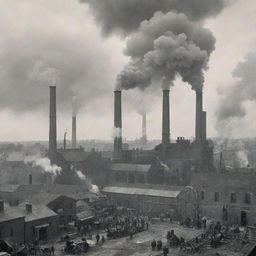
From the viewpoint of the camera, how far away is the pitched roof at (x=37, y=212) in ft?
101

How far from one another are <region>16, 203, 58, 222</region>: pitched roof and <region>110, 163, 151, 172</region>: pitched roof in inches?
772

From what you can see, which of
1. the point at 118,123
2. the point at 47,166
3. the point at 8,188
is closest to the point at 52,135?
the point at 47,166

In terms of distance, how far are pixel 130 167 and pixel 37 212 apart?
21.7 meters

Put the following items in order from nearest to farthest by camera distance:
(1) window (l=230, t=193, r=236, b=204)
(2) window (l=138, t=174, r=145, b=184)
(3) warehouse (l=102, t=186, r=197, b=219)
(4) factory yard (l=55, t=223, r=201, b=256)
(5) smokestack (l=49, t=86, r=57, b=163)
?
(4) factory yard (l=55, t=223, r=201, b=256) → (1) window (l=230, t=193, r=236, b=204) → (3) warehouse (l=102, t=186, r=197, b=219) → (2) window (l=138, t=174, r=145, b=184) → (5) smokestack (l=49, t=86, r=57, b=163)

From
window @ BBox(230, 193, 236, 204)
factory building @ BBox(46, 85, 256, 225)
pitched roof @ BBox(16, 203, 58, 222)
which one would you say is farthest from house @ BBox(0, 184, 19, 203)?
window @ BBox(230, 193, 236, 204)

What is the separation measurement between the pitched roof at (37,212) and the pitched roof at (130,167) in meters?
19.6

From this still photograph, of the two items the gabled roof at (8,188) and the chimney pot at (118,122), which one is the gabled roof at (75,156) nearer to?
the chimney pot at (118,122)

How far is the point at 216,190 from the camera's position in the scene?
39719 millimetres

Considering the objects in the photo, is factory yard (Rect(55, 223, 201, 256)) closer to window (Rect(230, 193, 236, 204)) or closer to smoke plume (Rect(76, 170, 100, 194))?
window (Rect(230, 193, 236, 204))

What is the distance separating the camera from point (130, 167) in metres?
52.3

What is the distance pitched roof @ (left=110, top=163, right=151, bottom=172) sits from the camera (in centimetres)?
5117

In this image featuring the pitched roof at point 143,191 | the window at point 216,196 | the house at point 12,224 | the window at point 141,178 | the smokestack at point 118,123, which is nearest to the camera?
the house at point 12,224

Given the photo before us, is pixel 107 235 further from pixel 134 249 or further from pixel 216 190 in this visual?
pixel 216 190

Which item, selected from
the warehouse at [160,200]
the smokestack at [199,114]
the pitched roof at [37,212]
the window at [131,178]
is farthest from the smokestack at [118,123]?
the pitched roof at [37,212]
